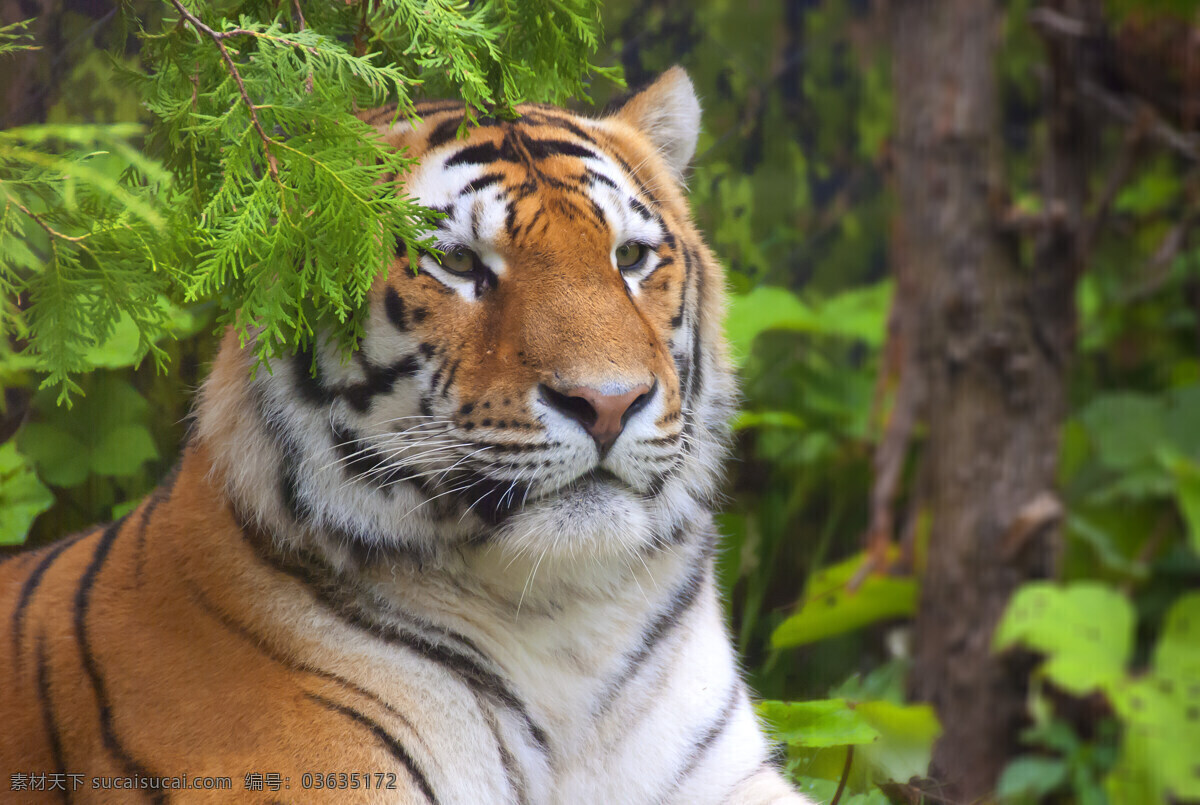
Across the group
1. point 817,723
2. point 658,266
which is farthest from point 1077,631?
point 658,266

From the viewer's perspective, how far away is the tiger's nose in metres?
1.02

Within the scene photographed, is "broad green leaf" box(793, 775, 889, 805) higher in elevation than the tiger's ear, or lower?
lower

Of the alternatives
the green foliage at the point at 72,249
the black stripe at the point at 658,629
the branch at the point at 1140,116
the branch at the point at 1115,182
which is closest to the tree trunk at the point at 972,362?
the branch at the point at 1115,182

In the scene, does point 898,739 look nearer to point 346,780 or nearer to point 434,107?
point 346,780

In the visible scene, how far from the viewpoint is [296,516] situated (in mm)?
1141

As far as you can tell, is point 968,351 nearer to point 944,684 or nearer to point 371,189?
point 944,684

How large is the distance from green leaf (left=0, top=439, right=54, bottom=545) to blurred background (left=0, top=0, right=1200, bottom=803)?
1.14 meters

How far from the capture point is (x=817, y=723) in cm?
147

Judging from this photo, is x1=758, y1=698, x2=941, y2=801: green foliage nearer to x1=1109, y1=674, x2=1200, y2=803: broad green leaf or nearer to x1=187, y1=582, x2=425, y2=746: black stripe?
x1=187, y1=582, x2=425, y2=746: black stripe

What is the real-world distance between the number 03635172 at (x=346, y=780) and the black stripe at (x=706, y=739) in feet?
1.17

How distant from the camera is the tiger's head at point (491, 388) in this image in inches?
41.0

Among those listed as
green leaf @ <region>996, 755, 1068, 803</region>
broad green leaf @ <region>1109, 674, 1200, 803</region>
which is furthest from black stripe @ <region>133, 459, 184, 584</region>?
green leaf @ <region>996, 755, 1068, 803</region>

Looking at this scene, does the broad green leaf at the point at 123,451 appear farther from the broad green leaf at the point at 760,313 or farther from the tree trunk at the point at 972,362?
the tree trunk at the point at 972,362

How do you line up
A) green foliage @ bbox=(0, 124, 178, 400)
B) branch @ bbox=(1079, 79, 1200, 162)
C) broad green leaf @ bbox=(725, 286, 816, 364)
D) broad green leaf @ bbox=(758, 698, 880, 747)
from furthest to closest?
branch @ bbox=(1079, 79, 1200, 162)
broad green leaf @ bbox=(725, 286, 816, 364)
broad green leaf @ bbox=(758, 698, 880, 747)
green foliage @ bbox=(0, 124, 178, 400)
